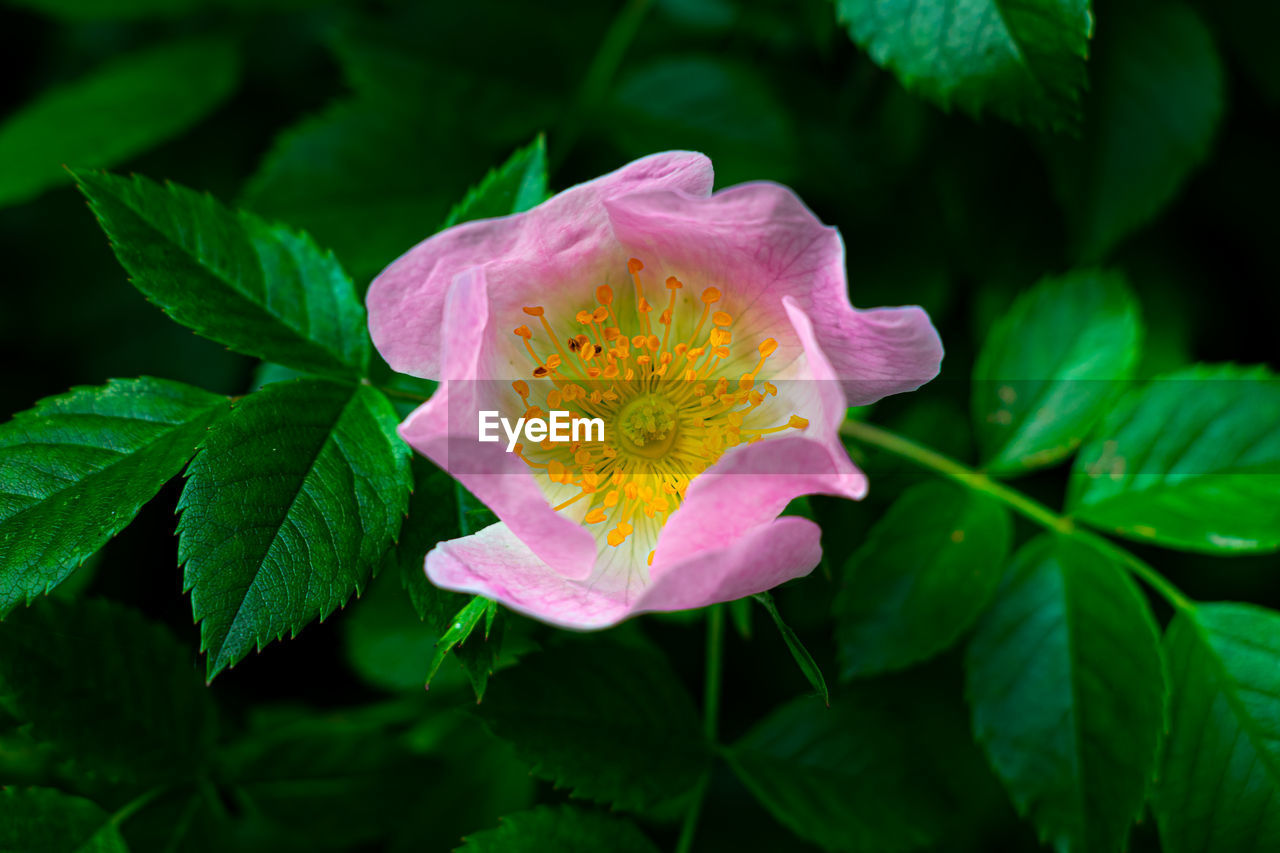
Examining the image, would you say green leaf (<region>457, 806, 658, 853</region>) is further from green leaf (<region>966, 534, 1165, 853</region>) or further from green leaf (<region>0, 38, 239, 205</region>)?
green leaf (<region>0, 38, 239, 205</region>)

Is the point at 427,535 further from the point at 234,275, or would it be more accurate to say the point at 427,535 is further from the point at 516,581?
the point at 234,275

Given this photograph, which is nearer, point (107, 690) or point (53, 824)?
point (53, 824)

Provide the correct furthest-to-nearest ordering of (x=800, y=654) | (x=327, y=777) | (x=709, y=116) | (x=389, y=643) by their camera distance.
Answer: (x=709, y=116)
(x=389, y=643)
(x=327, y=777)
(x=800, y=654)

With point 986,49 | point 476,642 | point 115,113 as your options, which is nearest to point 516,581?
point 476,642

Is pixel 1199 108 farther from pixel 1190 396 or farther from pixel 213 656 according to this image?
pixel 213 656

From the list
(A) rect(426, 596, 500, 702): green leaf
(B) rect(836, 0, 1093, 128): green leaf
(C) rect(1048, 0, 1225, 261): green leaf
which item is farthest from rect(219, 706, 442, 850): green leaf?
(C) rect(1048, 0, 1225, 261): green leaf

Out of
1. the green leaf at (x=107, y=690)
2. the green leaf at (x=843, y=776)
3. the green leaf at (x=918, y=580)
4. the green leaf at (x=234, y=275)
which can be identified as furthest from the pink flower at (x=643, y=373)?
the green leaf at (x=107, y=690)
